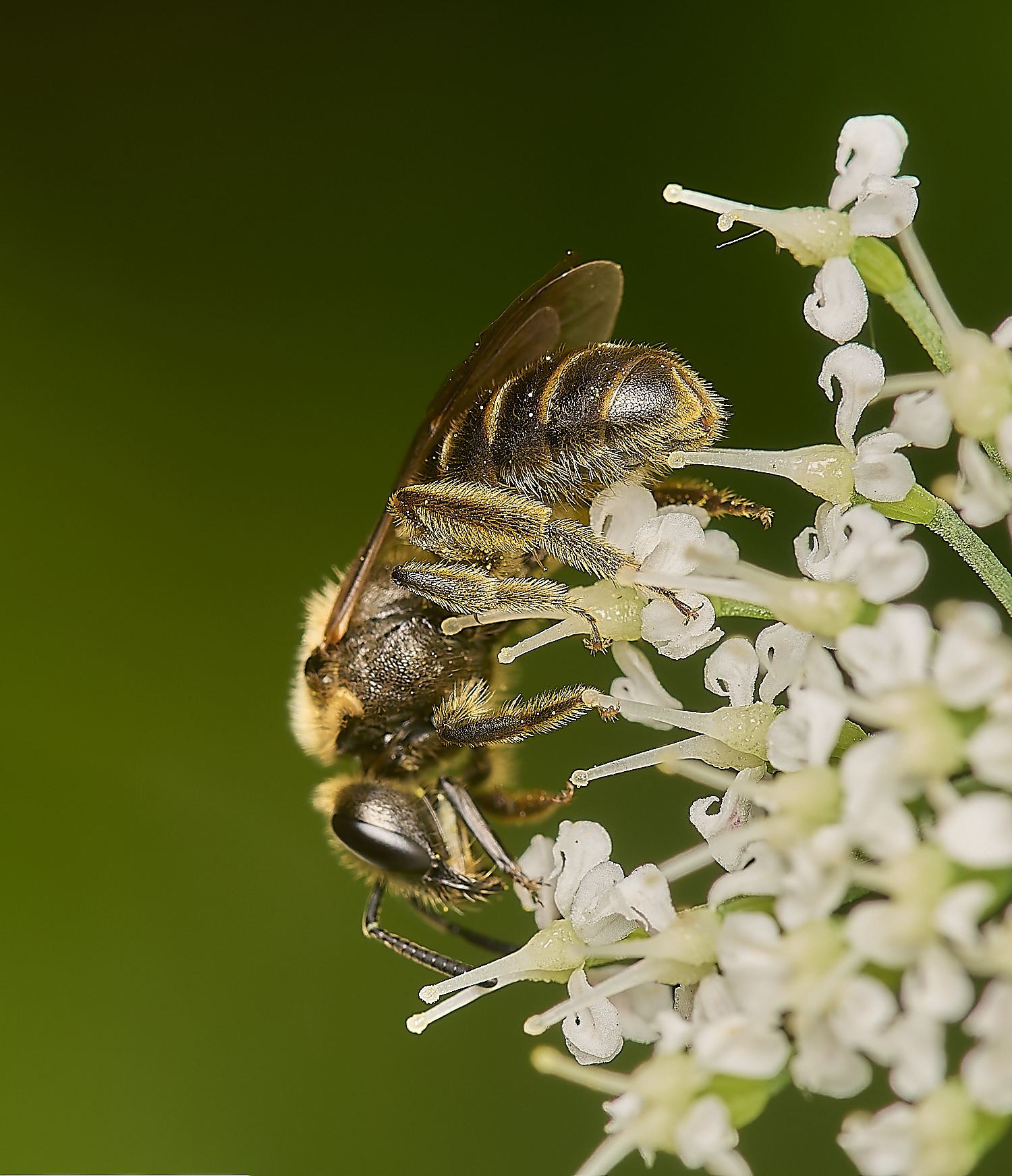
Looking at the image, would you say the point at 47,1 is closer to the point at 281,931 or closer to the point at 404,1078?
the point at 281,931

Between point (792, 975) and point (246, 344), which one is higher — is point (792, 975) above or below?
below

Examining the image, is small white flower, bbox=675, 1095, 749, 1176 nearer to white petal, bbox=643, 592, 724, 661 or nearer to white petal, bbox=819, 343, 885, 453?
white petal, bbox=643, 592, 724, 661

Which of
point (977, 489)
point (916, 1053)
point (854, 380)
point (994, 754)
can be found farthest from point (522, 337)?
point (916, 1053)

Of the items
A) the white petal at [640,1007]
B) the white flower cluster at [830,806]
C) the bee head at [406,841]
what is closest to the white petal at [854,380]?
the white flower cluster at [830,806]

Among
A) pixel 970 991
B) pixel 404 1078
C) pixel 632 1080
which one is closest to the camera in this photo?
pixel 970 991

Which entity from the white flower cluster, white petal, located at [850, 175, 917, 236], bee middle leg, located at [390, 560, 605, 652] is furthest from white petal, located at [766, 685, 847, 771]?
white petal, located at [850, 175, 917, 236]

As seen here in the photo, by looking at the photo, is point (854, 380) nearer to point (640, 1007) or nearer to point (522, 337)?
point (522, 337)

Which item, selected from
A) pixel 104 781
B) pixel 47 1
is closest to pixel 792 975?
pixel 104 781

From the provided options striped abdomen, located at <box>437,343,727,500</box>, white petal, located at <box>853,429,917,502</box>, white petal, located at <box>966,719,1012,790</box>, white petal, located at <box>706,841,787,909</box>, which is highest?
striped abdomen, located at <box>437,343,727,500</box>

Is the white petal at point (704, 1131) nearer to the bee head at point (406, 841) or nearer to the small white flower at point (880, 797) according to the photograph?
the small white flower at point (880, 797)
